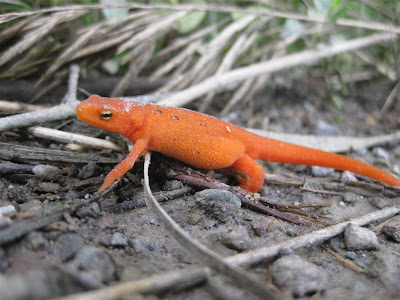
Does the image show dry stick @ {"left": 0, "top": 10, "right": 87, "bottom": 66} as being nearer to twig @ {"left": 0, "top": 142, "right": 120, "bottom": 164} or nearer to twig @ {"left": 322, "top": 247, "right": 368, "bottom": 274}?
twig @ {"left": 0, "top": 142, "right": 120, "bottom": 164}

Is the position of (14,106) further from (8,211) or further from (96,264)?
(96,264)

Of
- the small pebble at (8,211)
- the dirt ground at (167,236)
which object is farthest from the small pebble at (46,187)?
the small pebble at (8,211)

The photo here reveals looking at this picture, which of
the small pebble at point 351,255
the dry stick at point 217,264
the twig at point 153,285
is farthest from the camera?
the small pebble at point 351,255

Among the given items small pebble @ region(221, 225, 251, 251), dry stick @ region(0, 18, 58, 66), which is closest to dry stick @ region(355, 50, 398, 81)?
small pebble @ region(221, 225, 251, 251)

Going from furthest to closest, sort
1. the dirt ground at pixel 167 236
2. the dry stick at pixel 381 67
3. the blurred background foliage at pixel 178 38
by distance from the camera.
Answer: the dry stick at pixel 381 67 < the blurred background foliage at pixel 178 38 < the dirt ground at pixel 167 236

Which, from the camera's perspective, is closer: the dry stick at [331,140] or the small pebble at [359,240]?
the small pebble at [359,240]

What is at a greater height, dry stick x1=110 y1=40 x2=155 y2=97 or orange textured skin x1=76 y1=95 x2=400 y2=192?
dry stick x1=110 y1=40 x2=155 y2=97

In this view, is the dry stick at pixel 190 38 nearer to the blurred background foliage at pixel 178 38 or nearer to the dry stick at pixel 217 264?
the blurred background foliage at pixel 178 38
